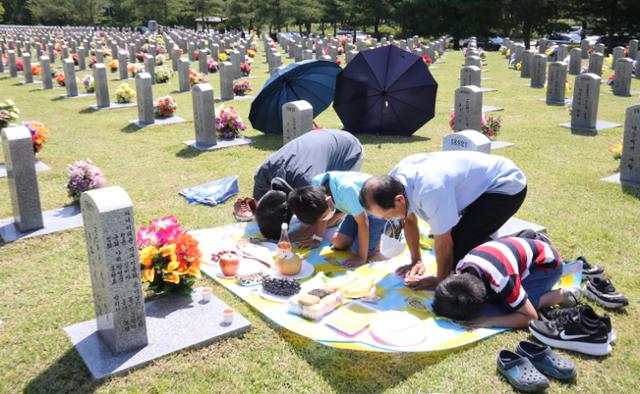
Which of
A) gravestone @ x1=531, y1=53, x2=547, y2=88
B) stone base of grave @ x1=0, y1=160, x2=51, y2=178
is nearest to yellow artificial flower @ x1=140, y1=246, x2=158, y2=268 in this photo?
stone base of grave @ x1=0, y1=160, x2=51, y2=178

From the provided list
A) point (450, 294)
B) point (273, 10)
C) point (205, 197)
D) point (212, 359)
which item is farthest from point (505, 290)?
point (273, 10)

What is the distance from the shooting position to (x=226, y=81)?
1590cm

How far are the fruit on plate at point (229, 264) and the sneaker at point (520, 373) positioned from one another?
2431 millimetres

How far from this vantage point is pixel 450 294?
13.7 feet

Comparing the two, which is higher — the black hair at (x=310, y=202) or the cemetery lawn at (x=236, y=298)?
the black hair at (x=310, y=202)

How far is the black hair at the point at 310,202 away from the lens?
515 cm

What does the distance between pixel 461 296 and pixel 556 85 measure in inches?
505

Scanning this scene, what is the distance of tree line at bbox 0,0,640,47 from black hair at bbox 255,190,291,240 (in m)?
33.5

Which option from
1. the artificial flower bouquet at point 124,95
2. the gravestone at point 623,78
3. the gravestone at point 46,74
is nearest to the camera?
the artificial flower bouquet at point 124,95

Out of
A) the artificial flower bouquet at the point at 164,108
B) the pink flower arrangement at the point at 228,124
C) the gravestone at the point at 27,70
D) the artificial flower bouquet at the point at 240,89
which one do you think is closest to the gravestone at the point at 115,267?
the pink flower arrangement at the point at 228,124

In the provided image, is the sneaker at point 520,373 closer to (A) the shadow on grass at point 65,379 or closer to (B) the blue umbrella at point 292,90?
(A) the shadow on grass at point 65,379

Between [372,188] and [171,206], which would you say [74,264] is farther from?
[372,188]

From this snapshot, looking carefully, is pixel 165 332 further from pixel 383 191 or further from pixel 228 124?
pixel 228 124

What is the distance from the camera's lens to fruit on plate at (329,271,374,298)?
4875 mm
